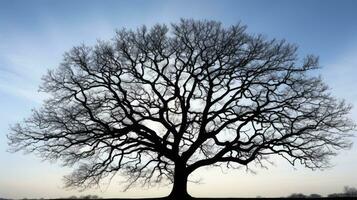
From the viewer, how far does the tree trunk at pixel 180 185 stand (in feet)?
90.4

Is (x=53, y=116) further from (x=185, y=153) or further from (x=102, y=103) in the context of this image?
(x=185, y=153)

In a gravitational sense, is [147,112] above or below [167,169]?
above

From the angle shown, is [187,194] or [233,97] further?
[233,97]

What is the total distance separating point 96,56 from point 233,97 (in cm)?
817

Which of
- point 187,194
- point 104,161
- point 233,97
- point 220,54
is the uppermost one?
point 220,54

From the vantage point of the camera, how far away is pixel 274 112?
2909 centimetres

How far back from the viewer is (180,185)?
91.9ft

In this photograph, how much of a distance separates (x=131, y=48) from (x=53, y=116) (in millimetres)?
5821

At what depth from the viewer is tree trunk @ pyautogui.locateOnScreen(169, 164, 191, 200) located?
27.6 metres

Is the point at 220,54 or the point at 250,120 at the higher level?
the point at 220,54

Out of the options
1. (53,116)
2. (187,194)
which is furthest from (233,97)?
(53,116)

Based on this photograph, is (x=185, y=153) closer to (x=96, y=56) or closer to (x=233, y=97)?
(x=233, y=97)

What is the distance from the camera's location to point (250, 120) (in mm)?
29094

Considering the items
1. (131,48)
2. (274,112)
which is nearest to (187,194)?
(274,112)
